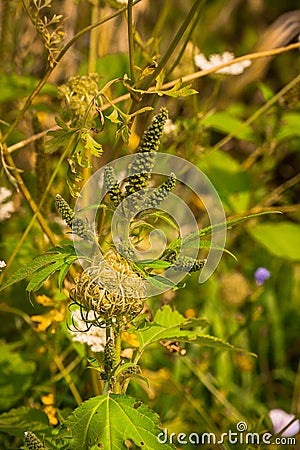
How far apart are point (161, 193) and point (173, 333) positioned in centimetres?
24

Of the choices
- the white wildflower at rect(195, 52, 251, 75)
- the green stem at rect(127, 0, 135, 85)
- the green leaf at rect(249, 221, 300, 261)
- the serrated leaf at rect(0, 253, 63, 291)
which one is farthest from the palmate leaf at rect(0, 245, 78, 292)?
the green leaf at rect(249, 221, 300, 261)

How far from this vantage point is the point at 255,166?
1.65 m

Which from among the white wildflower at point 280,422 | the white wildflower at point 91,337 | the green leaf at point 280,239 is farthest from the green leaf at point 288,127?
the white wildflower at point 91,337

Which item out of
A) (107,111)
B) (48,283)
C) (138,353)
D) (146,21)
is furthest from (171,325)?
(146,21)

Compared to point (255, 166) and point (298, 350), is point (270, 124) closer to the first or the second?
point (255, 166)

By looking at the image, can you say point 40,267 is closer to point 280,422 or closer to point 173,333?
point 173,333

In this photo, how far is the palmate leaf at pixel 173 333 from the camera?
30.4 inches

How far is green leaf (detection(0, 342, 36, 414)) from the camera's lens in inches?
37.8

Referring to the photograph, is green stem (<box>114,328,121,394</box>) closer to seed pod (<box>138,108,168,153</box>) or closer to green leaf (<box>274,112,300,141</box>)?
seed pod (<box>138,108,168,153</box>)

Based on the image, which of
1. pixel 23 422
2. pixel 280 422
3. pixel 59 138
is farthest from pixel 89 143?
pixel 280 422

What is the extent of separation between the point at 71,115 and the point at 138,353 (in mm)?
330

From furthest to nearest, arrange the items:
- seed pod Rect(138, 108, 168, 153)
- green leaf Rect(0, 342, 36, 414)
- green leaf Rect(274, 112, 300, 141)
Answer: green leaf Rect(274, 112, 300, 141) < green leaf Rect(0, 342, 36, 414) < seed pod Rect(138, 108, 168, 153)

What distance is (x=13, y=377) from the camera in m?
0.98

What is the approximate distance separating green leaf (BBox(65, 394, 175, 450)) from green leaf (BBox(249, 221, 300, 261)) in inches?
30.5
